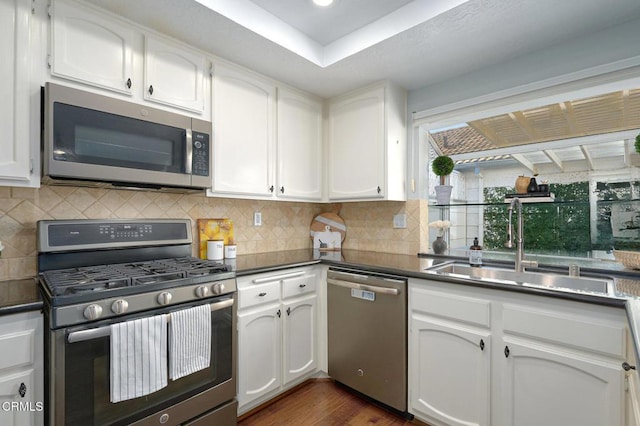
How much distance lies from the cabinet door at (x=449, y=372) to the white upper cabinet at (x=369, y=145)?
3.39 ft

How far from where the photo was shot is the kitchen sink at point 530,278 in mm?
1583

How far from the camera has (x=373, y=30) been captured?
193 centimetres

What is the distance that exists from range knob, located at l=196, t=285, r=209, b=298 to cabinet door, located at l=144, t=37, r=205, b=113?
107cm

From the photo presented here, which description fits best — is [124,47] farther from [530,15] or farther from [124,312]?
[530,15]

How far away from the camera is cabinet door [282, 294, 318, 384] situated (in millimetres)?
2096

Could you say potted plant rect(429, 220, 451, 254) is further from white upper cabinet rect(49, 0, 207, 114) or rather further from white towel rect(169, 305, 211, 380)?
white upper cabinet rect(49, 0, 207, 114)

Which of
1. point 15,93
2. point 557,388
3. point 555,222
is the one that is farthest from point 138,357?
point 555,222

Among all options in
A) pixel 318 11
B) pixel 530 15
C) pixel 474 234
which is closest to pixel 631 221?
pixel 474 234

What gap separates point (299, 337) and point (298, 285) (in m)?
0.36

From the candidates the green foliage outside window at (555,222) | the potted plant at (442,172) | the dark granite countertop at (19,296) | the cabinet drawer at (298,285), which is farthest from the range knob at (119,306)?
the green foliage outside window at (555,222)

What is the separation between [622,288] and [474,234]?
3.38 ft

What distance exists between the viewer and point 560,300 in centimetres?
137

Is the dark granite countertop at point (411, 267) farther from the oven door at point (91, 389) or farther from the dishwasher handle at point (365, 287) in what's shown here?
the oven door at point (91, 389)

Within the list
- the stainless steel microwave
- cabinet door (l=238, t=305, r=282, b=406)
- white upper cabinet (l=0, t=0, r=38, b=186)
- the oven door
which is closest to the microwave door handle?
the stainless steel microwave
